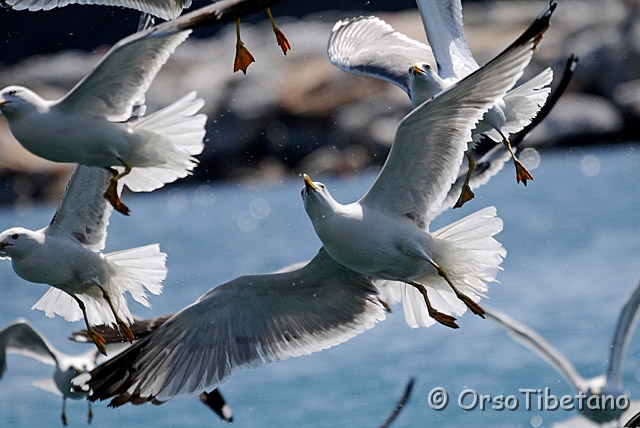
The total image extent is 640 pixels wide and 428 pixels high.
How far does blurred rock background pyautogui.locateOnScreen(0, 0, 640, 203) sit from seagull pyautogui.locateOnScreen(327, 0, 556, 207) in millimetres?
9873

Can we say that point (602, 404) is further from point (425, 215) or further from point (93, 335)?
point (93, 335)

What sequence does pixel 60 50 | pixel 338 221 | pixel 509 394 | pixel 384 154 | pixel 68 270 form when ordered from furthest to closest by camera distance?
pixel 60 50, pixel 384 154, pixel 509 394, pixel 68 270, pixel 338 221

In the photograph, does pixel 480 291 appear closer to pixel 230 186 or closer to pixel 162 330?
pixel 162 330

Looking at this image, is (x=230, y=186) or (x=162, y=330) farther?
(x=230, y=186)

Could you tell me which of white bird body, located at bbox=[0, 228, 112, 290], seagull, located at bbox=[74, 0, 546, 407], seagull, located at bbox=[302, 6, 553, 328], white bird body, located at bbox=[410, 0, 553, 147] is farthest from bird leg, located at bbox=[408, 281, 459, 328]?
white bird body, located at bbox=[0, 228, 112, 290]

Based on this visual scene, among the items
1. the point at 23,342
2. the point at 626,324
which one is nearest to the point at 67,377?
the point at 23,342

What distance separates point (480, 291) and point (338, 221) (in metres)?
0.64

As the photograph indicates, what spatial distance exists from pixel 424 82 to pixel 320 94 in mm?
13048

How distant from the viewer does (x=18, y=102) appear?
364cm

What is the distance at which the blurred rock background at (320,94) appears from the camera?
51.8 feet

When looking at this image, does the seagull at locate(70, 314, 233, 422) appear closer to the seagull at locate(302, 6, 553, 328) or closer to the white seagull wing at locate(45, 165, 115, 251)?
the white seagull wing at locate(45, 165, 115, 251)

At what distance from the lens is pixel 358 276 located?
394cm

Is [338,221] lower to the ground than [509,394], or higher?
higher

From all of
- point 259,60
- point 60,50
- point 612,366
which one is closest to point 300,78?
point 259,60
